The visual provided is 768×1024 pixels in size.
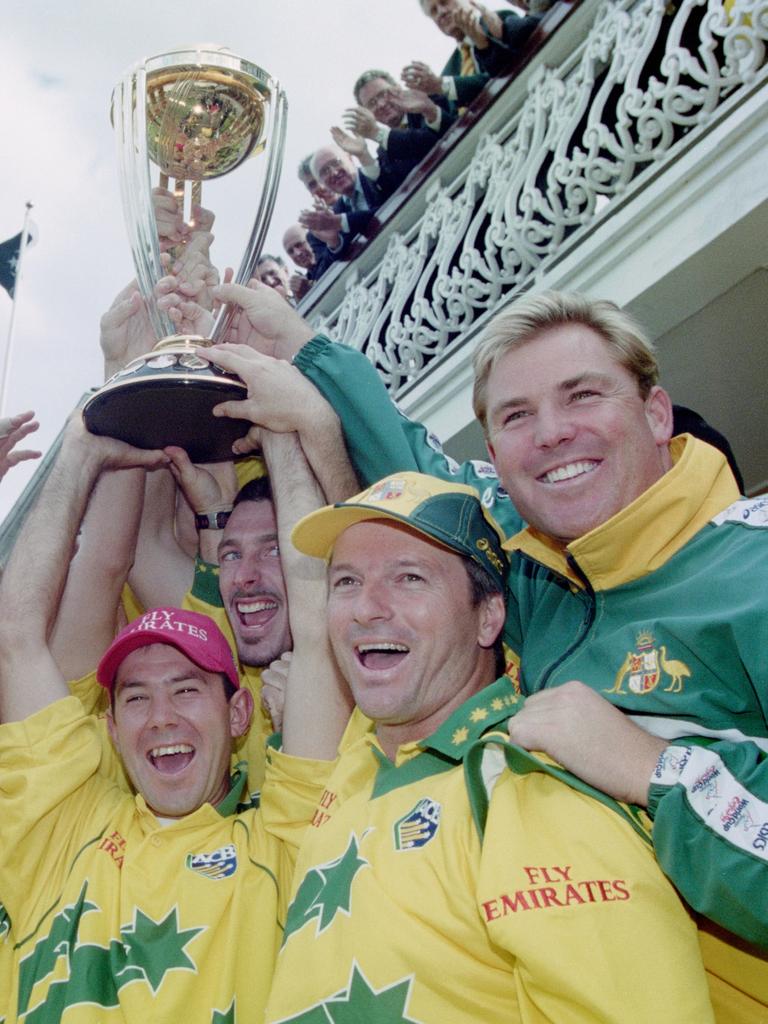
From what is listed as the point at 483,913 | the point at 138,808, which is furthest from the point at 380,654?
the point at 138,808

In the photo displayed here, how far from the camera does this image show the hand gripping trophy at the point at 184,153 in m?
2.79

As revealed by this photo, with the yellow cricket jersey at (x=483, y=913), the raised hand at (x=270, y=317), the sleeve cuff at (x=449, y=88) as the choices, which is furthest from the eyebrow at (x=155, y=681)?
the sleeve cuff at (x=449, y=88)

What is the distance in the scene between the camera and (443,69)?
230 inches

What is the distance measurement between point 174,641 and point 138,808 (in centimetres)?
39

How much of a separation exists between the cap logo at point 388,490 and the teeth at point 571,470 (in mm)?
305

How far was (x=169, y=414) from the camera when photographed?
2717 mm

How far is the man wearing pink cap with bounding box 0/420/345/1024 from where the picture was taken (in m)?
2.06

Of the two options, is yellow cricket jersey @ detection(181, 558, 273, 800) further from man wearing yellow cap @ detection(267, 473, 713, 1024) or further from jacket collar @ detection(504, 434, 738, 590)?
jacket collar @ detection(504, 434, 738, 590)

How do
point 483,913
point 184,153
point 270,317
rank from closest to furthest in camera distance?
point 483,913, point 270,317, point 184,153

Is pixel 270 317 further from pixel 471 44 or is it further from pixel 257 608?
pixel 471 44

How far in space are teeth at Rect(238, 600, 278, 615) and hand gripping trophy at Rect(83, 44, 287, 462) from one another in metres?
0.45

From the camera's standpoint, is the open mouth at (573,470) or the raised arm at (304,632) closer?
the open mouth at (573,470)

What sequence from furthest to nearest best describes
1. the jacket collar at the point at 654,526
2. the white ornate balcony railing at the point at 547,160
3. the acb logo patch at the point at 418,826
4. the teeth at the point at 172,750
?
1. the white ornate balcony railing at the point at 547,160
2. the teeth at the point at 172,750
3. the jacket collar at the point at 654,526
4. the acb logo patch at the point at 418,826

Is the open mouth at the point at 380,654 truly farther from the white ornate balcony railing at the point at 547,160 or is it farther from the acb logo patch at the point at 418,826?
the white ornate balcony railing at the point at 547,160
